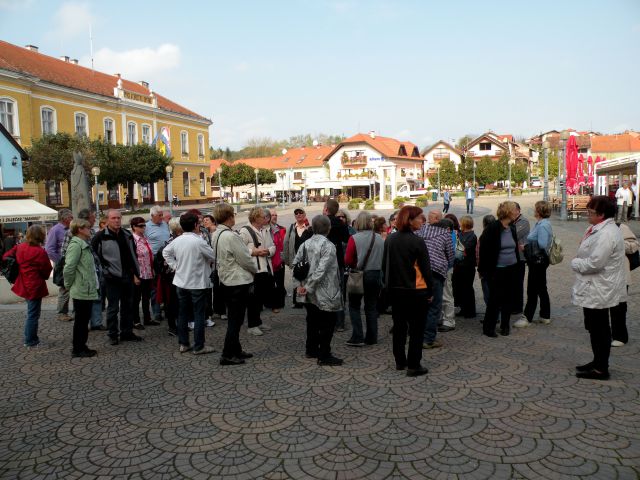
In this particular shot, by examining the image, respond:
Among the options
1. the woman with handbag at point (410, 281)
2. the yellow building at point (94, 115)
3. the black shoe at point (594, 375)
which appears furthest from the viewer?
the yellow building at point (94, 115)

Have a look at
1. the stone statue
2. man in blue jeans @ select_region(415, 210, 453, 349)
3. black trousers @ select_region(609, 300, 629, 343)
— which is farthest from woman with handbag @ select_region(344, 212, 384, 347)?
the stone statue

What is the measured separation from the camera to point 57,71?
4191cm

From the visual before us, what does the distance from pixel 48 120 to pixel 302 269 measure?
40996 millimetres

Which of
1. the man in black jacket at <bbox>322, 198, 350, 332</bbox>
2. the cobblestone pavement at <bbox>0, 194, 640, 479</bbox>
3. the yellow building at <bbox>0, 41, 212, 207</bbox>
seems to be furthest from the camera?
the yellow building at <bbox>0, 41, 212, 207</bbox>

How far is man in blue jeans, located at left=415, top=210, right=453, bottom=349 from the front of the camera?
6.01m

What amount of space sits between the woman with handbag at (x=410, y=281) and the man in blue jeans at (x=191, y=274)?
2262mm

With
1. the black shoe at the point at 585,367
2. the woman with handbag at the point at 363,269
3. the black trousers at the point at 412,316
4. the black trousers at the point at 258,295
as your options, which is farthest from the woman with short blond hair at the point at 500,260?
the black trousers at the point at 258,295

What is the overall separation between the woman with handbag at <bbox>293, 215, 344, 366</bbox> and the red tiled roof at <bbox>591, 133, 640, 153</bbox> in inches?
3461

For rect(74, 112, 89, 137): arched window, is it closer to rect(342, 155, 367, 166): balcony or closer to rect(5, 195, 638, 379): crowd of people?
rect(342, 155, 367, 166): balcony

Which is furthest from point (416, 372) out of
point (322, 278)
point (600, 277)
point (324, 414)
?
point (600, 277)

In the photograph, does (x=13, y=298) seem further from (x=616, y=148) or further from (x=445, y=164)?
(x=616, y=148)

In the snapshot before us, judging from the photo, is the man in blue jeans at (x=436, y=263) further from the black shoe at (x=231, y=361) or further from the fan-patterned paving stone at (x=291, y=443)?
the fan-patterned paving stone at (x=291, y=443)

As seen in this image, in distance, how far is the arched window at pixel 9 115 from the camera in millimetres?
34875

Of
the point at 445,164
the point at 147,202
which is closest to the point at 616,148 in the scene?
the point at 445,164
